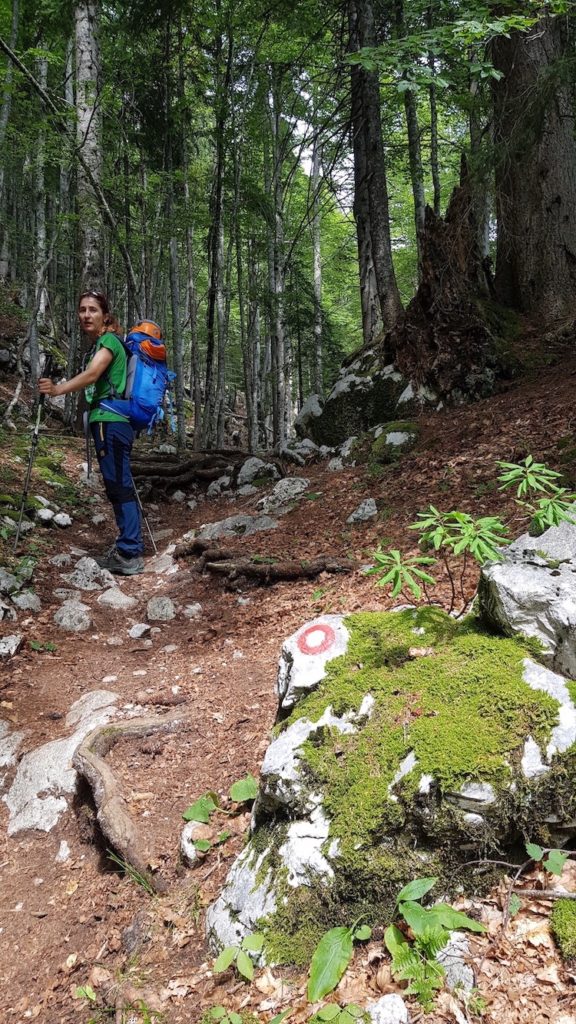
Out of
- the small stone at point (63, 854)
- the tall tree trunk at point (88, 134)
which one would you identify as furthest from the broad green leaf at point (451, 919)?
the tall tree trunk at point (88, 134)

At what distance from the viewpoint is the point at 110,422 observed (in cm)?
561

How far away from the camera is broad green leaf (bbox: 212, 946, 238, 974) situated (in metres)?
1.84

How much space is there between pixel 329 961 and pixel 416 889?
0.35 metres

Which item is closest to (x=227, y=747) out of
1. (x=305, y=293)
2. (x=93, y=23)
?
(x=93, y=23)

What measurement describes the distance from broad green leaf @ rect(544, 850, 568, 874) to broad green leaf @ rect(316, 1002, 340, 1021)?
774 millimetres

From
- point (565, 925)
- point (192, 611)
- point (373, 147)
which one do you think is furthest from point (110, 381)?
point (373, 147)

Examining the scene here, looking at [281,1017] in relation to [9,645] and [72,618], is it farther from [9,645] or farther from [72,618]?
[72,618]

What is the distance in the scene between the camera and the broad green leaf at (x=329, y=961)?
1.62 m

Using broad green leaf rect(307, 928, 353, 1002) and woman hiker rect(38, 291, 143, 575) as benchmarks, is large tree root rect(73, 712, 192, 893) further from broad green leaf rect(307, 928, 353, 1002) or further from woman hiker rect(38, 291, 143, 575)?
woman hiker rect(38, 291, 143, 575)

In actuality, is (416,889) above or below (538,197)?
below

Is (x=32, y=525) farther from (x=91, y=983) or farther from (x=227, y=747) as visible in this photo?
(x=91, y=983)

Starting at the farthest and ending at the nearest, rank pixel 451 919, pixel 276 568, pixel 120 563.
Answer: pixel 120 563 < pixel 276 568 < pixel 451 919

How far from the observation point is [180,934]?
6.82 ft

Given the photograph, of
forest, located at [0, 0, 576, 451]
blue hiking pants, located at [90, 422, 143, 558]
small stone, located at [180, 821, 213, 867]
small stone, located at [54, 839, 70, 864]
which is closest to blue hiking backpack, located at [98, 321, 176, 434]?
blue hiking pants, located at [90, 422, 143, 558]
